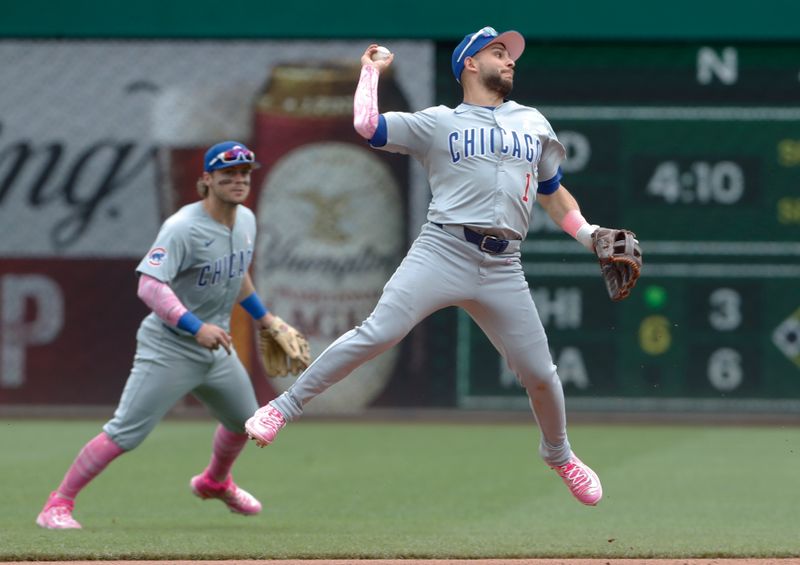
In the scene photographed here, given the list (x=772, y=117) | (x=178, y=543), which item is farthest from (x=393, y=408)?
(x=178, y=543)

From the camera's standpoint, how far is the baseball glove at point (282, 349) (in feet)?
22.2

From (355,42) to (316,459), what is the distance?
3959mm

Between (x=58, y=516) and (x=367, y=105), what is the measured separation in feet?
8.33

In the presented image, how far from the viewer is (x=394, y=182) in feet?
40.8

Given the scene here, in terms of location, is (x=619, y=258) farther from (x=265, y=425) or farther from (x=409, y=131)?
(x=265, y=425)

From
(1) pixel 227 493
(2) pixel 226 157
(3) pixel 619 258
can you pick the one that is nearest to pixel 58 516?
(1) pixel 227 493

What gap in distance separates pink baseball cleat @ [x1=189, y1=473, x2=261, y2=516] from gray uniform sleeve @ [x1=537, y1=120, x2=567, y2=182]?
2358 mm

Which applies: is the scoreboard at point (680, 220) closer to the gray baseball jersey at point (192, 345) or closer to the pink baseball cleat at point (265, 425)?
the gray baseball jersey at point (192, 345)

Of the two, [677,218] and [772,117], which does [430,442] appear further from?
[772,117]

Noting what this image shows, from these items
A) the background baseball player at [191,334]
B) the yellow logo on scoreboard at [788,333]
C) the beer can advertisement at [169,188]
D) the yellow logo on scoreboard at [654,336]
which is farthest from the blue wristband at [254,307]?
the yellow logo on scoreboard at [788,333]

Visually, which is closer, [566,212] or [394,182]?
[566,212]

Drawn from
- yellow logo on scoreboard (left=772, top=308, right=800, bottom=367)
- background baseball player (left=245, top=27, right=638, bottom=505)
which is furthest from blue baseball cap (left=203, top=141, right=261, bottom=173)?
yellow logo on scoreboard (left=772, top=308, right=800, bottom=367)

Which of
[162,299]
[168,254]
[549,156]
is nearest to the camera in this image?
[549,156]

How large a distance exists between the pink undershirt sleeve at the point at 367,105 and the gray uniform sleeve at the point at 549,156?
679 mm
